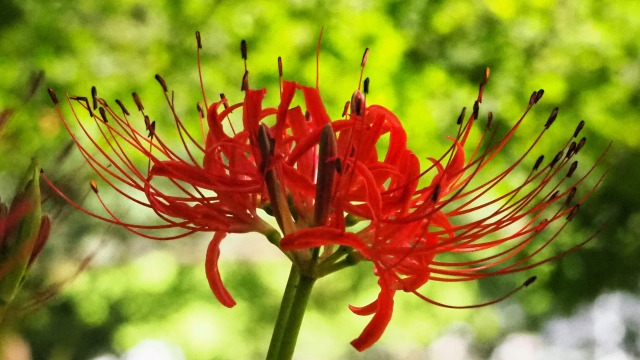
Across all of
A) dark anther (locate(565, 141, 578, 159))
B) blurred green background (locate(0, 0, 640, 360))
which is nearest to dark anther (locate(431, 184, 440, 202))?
dark anther (locate(565, 141, 578, 159))

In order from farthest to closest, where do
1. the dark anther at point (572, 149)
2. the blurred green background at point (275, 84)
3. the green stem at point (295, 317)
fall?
the blurred green background at point (275, 84) < the dark anther at point (572, 149) < the green stem at point (295, 317)

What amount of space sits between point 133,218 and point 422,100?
96 cm

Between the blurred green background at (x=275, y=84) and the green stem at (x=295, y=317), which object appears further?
the blurred green background at (x=275, y=84)

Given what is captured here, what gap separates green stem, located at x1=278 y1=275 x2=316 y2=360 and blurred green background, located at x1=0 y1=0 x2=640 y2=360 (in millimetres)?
1718

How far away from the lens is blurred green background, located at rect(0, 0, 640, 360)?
2.27 metres

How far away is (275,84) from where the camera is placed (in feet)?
7.53

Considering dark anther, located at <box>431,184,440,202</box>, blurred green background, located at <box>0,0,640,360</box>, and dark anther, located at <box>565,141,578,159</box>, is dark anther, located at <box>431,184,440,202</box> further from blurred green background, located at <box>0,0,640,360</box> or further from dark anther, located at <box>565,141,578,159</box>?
blurred green background, located at <box>0,0,640,360</box>

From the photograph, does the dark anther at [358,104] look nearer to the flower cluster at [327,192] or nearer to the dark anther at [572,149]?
the flower cluster at [327,192]

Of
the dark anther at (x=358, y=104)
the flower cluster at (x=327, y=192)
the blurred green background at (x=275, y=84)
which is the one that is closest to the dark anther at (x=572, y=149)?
the flower cluster at (x=327, y=192)

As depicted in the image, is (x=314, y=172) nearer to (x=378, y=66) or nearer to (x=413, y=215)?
(x=413, y=215)

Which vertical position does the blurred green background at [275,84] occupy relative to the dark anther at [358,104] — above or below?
above

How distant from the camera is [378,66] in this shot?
7.27 ft

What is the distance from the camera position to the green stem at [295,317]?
1.46ft

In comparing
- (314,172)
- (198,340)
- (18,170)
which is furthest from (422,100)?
(314,172)
